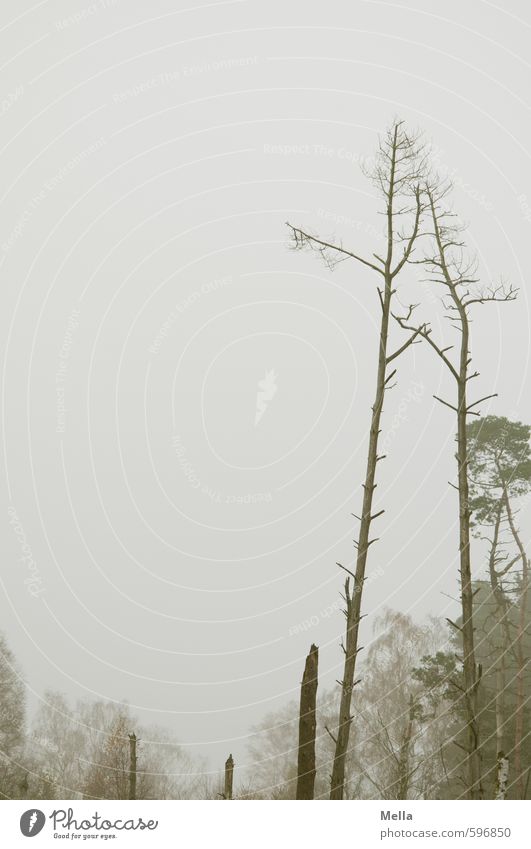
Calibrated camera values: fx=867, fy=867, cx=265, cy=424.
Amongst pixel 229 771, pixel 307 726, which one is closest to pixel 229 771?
pixel 229 771

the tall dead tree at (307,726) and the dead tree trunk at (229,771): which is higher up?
the dead tree trunk at (229,771)

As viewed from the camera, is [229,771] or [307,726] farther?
[229,771]

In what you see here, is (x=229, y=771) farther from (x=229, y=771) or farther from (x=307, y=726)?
(x=307, y=726)

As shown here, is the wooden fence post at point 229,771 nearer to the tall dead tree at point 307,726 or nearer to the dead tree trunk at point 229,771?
the dead tree trunk at point 229,771

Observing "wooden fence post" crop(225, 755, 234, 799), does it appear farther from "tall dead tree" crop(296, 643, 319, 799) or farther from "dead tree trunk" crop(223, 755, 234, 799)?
"tall dead tree" crop(296, 643, 319, 799)

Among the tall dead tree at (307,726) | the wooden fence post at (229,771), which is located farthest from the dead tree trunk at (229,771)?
the tall dead tree at (307,726)

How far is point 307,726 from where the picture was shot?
35.8ft

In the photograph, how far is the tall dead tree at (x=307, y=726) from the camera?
1091 centimetres

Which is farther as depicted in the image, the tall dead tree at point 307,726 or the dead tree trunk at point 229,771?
the dead tree trunk at point 229,771

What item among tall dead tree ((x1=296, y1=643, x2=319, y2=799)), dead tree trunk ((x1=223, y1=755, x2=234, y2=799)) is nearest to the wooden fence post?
dead tree trunk ((x1=223, y1=755, x2=234, y2=799))

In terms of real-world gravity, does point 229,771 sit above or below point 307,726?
above

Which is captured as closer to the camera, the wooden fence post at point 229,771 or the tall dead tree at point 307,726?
the tall dead tree at point 307,726

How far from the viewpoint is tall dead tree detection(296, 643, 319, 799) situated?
1091cm

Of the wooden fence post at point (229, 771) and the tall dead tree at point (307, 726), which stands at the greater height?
the wooden fence post at point (229, 771)
